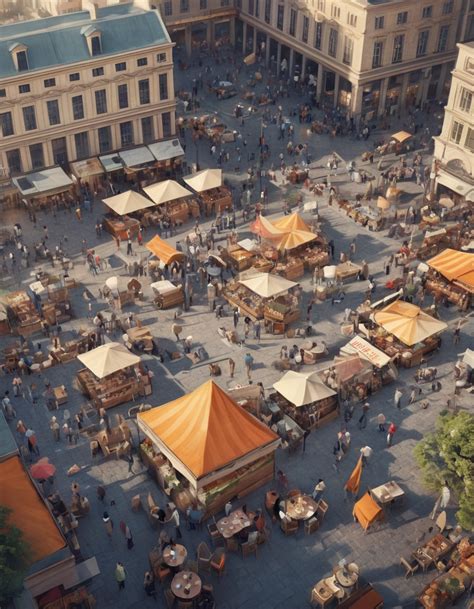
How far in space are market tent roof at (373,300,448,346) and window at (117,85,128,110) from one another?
2948 centimetres

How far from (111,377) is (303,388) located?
35.8 ft

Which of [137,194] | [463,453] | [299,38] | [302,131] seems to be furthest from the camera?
[299,38]

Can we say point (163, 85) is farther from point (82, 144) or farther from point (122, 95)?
point (82, 144)

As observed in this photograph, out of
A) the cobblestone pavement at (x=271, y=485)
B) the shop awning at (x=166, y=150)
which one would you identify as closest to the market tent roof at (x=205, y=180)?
the shop awning at (x=166, y=150)

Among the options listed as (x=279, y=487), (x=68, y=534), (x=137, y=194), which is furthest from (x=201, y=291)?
(x=68, y=534)

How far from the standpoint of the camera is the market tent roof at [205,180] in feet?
192

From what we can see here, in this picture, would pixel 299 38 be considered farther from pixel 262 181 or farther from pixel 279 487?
pixel 279 487

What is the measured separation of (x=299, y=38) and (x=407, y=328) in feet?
144

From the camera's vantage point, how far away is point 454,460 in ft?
109

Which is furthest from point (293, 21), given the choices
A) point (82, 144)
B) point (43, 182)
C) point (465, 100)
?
point (43, 182)

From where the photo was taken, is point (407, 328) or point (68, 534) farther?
point (407, 328)

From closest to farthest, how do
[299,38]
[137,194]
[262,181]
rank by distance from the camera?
1. [137,194]
2. [262,181]
3. [299,38]

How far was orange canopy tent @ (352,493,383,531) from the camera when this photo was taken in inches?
1346

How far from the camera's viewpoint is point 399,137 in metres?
66.3
